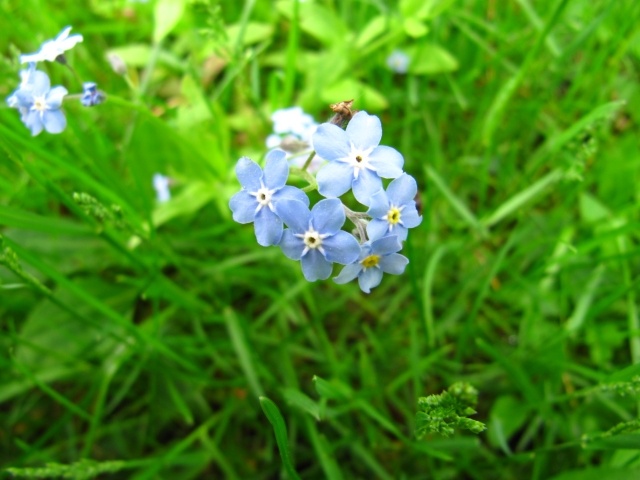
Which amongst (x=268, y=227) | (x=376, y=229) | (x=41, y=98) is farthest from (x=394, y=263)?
(x=41, y=98)

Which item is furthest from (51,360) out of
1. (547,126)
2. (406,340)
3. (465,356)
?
(547,126)

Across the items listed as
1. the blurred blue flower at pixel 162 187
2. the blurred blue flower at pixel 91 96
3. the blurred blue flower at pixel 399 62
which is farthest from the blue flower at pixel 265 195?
the blurred blue flower at pixel 399 62

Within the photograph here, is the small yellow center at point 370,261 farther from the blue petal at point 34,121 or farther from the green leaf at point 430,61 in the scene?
the green leaf at point 430,61

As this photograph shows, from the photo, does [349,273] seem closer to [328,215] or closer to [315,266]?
[315,266]

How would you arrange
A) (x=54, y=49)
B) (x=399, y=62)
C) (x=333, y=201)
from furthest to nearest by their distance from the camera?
(x=399, y=62) → (x=54, y=49) → (x=333, y=201)

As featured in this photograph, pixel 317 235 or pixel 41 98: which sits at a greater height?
pixel 41 98

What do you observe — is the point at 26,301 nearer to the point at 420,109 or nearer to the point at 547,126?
the point at 420,109
